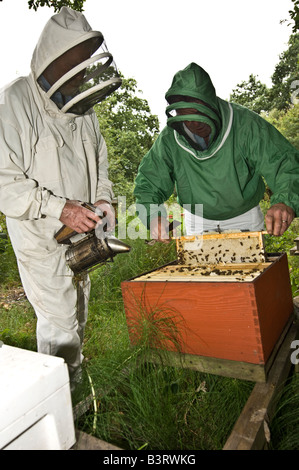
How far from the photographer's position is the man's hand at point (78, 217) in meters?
1.89

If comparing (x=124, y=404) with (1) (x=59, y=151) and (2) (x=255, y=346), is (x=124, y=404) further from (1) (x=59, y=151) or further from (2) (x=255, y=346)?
(1) (x=59, y=151)

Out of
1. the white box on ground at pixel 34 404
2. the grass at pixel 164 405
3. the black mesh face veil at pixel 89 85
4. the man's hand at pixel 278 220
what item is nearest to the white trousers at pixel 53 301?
the grass at pixel 164 405

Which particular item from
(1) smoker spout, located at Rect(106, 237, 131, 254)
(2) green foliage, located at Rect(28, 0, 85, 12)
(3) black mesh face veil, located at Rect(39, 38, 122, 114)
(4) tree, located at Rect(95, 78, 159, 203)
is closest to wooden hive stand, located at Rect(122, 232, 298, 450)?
(1) smoker spout, located at Rect(106, 237, 131, 254)

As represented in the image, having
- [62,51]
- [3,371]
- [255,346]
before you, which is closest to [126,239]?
[62,51]

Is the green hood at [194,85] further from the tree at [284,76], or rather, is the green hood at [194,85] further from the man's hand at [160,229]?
the tree at [284,76]

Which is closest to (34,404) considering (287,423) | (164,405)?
(164,405)

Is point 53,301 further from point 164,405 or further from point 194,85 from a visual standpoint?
point 194,85

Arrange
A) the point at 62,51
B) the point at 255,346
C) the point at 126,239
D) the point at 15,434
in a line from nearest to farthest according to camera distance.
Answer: the point at 15,434, the point at 255,346, the point at 62,51, the point at 126,239

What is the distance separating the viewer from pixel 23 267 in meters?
2.08

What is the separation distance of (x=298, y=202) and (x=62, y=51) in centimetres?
181

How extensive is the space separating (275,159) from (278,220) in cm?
56

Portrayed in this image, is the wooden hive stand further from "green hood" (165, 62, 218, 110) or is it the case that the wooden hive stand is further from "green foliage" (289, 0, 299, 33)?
"green foliage" (289, 0, 299, 33)

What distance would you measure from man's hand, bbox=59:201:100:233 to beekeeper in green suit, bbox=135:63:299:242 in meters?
0.67

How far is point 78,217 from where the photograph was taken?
74.8 inches
